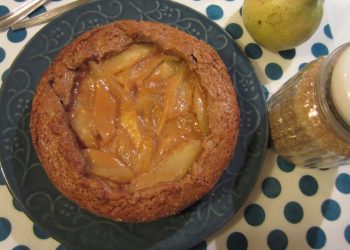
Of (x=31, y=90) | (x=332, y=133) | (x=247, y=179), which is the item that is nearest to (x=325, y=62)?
(x=332, y=133)

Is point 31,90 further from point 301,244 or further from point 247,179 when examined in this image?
point 301,244

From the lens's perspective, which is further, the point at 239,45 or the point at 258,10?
A: the point at 239,45

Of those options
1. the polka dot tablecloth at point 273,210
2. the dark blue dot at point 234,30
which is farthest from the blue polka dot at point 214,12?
the polka dot tablecloth at point 273,210

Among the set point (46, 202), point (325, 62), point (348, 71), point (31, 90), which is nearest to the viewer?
point (348, 71)

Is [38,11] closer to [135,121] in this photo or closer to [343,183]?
[135,121]

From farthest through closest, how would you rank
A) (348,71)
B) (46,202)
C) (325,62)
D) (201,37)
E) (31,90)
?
(201,37)
(31,90)
(46,202)
(325,62)
(348,71)

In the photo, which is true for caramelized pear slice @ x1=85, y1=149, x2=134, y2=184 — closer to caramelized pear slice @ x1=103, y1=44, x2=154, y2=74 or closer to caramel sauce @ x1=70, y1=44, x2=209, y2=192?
caramel sauce @ x1=70, y1=44, x2=209, y2=192
